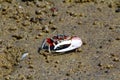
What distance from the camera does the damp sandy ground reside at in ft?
48.4

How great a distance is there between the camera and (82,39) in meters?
16.5

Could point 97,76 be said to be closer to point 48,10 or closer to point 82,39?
point 82,39

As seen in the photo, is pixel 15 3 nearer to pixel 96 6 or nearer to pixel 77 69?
pixel 96 6

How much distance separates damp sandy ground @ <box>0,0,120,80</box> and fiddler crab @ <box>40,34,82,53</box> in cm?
19

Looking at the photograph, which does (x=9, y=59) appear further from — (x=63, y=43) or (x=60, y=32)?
(x=60, y=32)

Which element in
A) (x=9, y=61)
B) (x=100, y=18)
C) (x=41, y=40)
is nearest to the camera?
(x=9, y=61)

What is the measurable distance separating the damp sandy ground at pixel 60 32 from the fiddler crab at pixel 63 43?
19 cm

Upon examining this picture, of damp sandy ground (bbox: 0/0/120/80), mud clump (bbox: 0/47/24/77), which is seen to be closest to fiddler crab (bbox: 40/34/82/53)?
damp sandy ground (bbox: 0/0/120/80)

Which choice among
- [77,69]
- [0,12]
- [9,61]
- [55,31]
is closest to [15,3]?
[0,12]

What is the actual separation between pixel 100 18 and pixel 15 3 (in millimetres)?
3263

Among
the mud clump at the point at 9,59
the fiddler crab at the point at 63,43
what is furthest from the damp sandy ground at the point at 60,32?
the fiddler crab at the point at 63,43

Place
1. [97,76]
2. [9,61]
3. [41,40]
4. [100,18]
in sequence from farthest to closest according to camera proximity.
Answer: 1. [100,18]
2. [41,40]
3. [9,61]
4. [97,76]

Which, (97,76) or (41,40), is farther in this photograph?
(41,40)

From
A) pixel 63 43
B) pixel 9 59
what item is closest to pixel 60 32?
pixel 63 43
